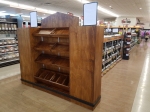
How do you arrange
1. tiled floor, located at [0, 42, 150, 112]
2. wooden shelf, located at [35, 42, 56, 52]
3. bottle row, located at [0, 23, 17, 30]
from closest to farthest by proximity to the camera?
tiled floor, located at [0, 42, 150, 112], wooden shelf, located at [35, 42, 56, 52], bottle row, located at [0, 23, 17, 30]

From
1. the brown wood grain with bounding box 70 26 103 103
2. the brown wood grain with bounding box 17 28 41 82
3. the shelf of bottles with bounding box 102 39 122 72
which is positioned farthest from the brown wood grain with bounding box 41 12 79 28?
the shelf of bottles with bounding box 102 39 122 72

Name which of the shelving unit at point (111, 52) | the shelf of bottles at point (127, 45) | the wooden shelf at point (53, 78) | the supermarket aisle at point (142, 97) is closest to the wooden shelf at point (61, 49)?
the wooden shelf at point (53, 78)

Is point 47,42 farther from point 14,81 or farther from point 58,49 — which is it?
point 14,81

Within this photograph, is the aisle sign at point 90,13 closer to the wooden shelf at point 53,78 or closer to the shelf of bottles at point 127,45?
the wooden shelf at point 53,78

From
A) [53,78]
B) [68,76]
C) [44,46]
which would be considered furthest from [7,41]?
[68,76]

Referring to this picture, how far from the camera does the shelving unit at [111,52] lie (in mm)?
Answer: 4580

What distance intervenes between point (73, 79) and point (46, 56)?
1.25 metres

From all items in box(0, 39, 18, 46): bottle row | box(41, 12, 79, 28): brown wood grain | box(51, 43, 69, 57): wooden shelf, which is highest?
box(41, 12, 79, 28): brown wood grain

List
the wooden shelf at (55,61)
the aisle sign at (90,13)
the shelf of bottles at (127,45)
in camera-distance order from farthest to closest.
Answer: the shelf of bottles at (127,45)
the wooden shelf at (55,61)
the aisle sign at (90,13)

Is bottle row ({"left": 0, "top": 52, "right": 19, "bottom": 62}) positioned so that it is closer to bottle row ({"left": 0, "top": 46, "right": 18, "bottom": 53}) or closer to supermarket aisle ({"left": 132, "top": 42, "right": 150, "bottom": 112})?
bottle row ({"left": 0, "top": 46, "right": 18, "bottom": 53})

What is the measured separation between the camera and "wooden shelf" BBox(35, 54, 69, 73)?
2.97m

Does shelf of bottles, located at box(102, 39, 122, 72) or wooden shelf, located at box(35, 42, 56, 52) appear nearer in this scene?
wooden shelf, located at box(35, 42, 56, 52)

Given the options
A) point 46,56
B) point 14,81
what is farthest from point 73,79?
point 14,81

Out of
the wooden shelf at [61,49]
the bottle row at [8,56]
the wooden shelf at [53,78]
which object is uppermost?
the wooden shelf at [61,49]
